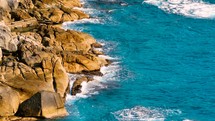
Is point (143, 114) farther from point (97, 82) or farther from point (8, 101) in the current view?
point (8, 101)

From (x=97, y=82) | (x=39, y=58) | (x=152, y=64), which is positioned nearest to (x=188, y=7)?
(x=152, y=64)

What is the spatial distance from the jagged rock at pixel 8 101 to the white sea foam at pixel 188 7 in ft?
164

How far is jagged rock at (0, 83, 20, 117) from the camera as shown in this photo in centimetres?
6444

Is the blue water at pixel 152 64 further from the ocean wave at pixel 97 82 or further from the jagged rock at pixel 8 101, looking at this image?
the jagged rock at pixel 8 101

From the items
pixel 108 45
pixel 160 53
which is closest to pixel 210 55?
pixel 160 53

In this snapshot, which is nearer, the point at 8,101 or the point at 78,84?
the point at 8,101

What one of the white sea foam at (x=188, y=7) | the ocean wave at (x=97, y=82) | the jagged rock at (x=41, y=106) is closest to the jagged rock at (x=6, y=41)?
the ocean wave at (x=97, y=82)

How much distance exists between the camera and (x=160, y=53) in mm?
88875

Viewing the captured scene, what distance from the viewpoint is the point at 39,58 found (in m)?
72.4

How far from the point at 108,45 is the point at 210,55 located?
15367mm

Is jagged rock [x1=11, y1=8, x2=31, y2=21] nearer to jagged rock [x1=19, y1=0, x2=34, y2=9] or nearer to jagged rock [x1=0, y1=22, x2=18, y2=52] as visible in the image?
jagged rock [x1=19, y1=0, x2=34, y2=9]

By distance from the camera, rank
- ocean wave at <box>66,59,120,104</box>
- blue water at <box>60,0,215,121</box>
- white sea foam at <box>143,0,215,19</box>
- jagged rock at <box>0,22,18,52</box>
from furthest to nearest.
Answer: white sea foam at <box>143,0,215,19</box> → jagged rock at <box>0,22,18,52</box> → ocean wave at <box>66,59,120,104</box> → blue water at <box>60,0,215,121</box>

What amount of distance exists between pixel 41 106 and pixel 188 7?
178 feet

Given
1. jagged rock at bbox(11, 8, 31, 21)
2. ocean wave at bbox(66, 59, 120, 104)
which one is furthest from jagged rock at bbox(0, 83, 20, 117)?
jagged rock at bbox(11, 8, 31, 21)
